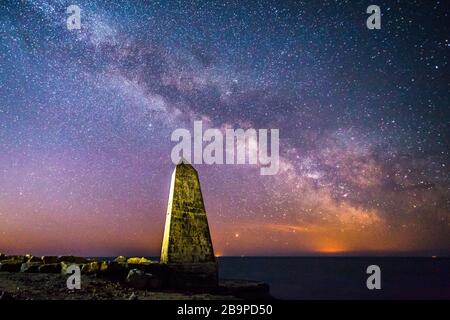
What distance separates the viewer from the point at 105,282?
1142cm

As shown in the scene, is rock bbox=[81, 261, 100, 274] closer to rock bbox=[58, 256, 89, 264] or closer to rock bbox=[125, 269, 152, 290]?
rock bbox=[125, 269, 152, 290]

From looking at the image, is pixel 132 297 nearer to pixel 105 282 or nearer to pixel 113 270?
pixel 105 282

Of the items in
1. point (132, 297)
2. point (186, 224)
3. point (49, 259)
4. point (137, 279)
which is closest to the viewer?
point (132, 297)

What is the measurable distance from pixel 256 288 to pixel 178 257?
543cm

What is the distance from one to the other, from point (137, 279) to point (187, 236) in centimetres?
264

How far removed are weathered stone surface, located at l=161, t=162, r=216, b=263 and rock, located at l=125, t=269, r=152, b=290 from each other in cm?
121

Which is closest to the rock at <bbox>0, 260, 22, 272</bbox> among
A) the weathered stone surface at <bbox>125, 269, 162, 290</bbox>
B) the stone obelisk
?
the weathered stone surface at <bbox>125, 269, 162, 290</bbox>

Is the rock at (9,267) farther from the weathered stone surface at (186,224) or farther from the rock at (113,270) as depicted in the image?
the weathered stone surface at (186,224)

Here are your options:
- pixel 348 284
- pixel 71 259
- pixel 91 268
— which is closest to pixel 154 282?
pixel 91 268

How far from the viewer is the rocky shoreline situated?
991 centimetres
